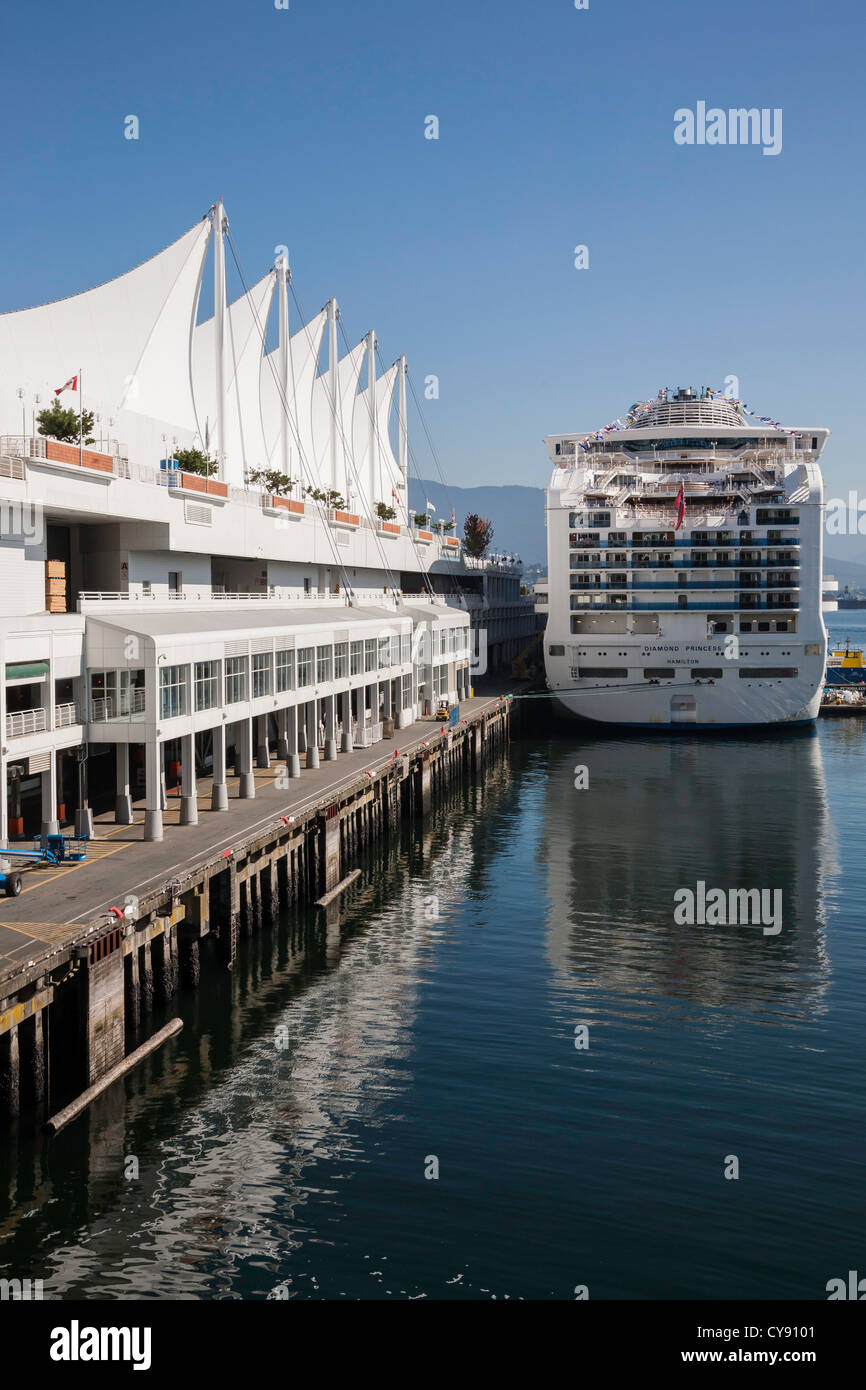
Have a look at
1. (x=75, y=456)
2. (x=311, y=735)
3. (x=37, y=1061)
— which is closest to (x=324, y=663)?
(x=311, y=735)

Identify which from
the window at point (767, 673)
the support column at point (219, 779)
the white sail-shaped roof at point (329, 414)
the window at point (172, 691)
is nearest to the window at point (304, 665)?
the support column at point (219, 779)

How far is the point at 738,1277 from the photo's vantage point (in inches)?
657

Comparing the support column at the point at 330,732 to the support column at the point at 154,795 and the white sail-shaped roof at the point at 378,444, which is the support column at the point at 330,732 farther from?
the white sail-shaped roof at the point at 378,444

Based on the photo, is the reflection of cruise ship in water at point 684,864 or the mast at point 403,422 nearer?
the reflection of cruise ship in water at point 684,864

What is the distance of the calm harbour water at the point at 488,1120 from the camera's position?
1717 centimetres

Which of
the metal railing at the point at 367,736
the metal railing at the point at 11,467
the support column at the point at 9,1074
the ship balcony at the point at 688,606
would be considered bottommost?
the support column at the point at 9,1074

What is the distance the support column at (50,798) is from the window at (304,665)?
1668 cm

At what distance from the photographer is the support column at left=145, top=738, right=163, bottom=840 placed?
32656 millimetres

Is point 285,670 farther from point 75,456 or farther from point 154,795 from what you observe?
point 154,795

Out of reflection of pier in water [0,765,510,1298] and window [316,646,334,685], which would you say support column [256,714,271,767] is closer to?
window [316,646,334,685]

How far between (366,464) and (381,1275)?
4141 inches

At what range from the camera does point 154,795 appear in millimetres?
33062

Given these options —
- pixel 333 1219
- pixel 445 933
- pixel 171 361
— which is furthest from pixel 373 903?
pixel 171 361
